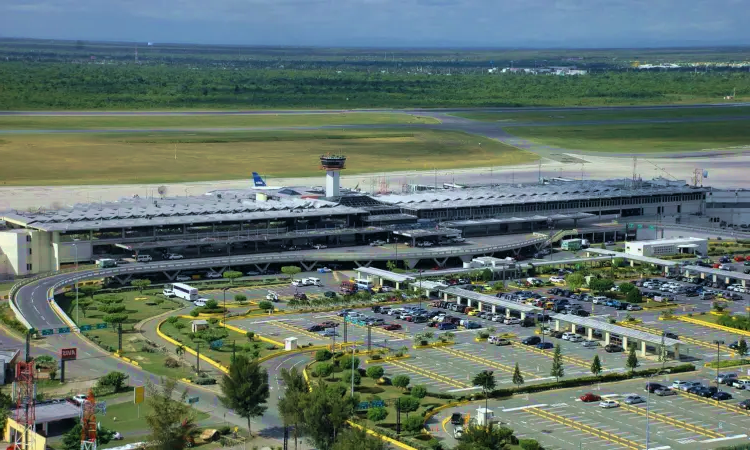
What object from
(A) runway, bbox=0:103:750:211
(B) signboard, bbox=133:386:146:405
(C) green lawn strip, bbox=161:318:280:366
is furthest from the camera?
(A) runway, bbox=0:103:750:211

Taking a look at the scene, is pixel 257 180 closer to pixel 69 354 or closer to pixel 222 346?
pixel 222 346

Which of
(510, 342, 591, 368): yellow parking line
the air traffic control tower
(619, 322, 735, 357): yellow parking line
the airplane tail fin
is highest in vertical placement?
the air traffic control tower

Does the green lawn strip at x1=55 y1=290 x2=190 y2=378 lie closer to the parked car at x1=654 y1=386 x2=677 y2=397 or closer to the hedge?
the hedge

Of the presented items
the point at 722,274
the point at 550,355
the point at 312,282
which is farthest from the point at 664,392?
the point at 312,282

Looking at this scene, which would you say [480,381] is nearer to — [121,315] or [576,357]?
[576,357]

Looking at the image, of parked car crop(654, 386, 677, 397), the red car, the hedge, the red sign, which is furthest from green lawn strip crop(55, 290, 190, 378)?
parked car crop(654, 386, 677, 397)

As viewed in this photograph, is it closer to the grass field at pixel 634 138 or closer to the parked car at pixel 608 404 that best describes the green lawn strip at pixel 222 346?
the parked car at pixel 608 404
